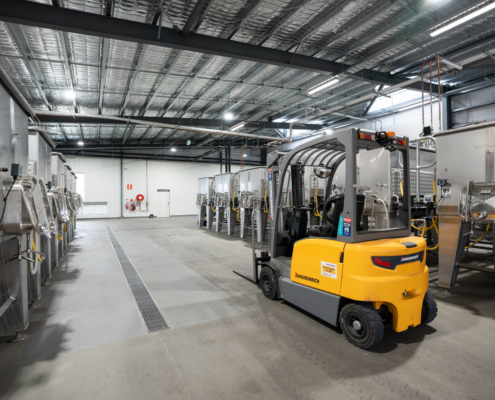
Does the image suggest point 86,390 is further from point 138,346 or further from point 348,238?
point 348,238

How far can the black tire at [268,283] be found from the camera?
4.17 m

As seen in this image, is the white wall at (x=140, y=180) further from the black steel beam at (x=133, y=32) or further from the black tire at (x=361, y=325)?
the black tire at (x=361, y=325)

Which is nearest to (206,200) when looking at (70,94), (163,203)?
(70,94)

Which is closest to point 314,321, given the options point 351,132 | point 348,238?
point 348,238

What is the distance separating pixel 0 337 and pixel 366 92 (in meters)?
12.0

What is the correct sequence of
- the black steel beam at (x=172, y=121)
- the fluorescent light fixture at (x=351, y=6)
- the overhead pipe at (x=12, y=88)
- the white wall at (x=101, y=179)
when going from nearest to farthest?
the overhead pipe at (x=12, y=88), the fluorescent light fixture at (x=351, y=6), the black steel beam at (x=172, y=121), the white wall at (x=101, y=179)

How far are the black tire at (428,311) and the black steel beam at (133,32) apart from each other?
5.90 m

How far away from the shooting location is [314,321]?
356 cm

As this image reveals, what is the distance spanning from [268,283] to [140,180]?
19.4m

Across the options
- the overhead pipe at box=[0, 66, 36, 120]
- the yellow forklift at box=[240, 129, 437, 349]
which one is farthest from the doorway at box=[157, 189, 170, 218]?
the yellow forklift at box=[240, 129, 437, 349]

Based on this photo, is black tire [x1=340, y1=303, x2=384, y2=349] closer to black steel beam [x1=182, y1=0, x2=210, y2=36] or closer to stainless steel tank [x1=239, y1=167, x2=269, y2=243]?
black steel beam [x1=182, y1=0, x2=210, y2=36]

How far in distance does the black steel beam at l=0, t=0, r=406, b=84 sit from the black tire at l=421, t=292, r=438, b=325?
19.4ft

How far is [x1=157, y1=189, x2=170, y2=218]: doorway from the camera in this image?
2212 cm

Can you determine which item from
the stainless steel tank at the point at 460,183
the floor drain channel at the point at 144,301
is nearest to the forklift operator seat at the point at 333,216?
the floor drain channel at the point at 144,301
